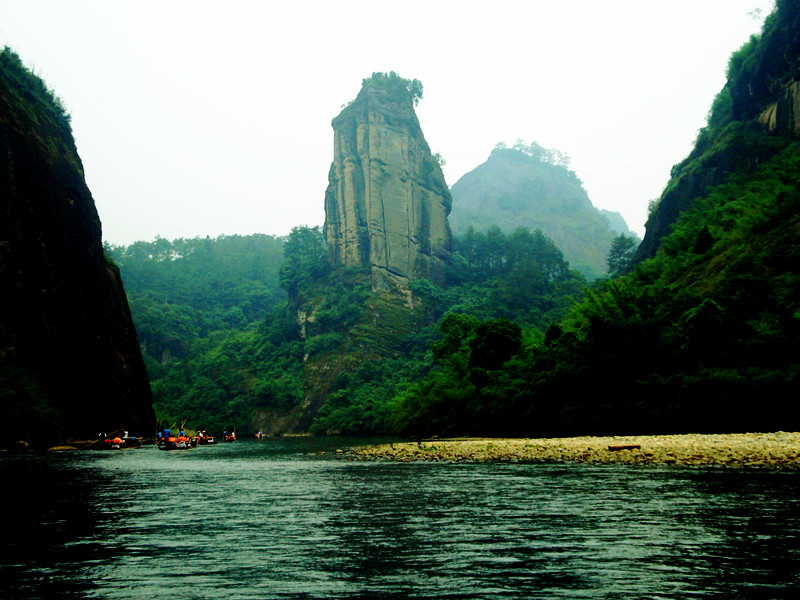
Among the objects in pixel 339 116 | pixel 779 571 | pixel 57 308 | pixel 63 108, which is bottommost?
pixel 779 571

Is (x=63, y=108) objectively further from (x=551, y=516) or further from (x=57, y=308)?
(x=551, y=516)

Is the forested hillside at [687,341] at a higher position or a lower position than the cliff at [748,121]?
lower

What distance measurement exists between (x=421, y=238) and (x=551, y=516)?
121m

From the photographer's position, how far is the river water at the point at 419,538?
867cm

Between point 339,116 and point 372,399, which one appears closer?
point 372,399

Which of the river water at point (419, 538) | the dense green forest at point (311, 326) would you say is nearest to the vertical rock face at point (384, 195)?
the dense green forest at point (311, 326)

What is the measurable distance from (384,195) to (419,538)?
120 metres

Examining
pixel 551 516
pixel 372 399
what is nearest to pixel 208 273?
pixel 372 399

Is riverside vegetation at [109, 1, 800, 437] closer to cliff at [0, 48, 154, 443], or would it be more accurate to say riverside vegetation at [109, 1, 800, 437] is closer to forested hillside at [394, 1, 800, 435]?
forested hillside at [394, 1, 800, 435]

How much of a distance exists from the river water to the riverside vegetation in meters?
13.8

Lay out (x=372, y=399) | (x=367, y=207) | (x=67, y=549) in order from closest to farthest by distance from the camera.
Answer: (x=67, y=549)
(x=372, y=399)
(x=367, y=207)

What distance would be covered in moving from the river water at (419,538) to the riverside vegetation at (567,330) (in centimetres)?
1375

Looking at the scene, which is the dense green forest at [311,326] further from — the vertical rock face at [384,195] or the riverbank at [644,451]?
the riverbank at [644,451]

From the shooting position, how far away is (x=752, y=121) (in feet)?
239
